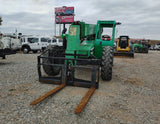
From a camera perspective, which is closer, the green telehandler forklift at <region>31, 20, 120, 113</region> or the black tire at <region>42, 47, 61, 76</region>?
the green telehandler forklift at <region>31, 20, 120, 113</region>

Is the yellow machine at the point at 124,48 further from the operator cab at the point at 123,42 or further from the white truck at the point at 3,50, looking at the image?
the white truck at the point at 3,50

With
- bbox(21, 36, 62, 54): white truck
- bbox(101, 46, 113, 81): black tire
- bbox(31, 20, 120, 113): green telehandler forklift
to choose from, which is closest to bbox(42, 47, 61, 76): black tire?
bbox(31, 20, 120, 113): green telehandler forklift

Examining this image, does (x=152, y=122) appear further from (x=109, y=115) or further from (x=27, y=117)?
(x=27, y=117)

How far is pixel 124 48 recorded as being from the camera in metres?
16.2

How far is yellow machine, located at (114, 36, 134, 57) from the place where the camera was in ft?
49.4

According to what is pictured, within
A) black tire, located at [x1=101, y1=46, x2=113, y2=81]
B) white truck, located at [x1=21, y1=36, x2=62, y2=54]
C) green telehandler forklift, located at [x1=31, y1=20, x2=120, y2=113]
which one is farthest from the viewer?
white truck, located at [x1=21, y1=36, x2=62, y2=54]

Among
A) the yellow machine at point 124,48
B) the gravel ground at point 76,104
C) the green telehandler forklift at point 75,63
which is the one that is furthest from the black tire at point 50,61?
the yellow machine at point 124,48

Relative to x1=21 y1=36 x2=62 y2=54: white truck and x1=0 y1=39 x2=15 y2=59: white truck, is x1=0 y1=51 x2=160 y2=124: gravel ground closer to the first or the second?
x1=0 y1=39 x2=15 y2=59: white truck

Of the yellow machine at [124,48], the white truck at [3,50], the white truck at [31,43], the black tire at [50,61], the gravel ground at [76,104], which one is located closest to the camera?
the gravel ground at [76,104]

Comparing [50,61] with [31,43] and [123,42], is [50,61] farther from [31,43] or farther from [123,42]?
[31,43]

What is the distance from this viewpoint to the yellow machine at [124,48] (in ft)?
49.4

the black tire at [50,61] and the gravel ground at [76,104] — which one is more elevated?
the black tire at [50,61]

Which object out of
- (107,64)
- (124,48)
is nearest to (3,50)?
(107,64)

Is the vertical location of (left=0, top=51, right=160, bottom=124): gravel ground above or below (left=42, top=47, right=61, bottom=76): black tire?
below
